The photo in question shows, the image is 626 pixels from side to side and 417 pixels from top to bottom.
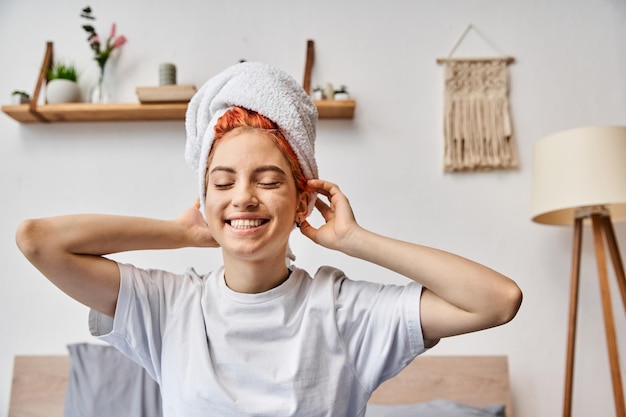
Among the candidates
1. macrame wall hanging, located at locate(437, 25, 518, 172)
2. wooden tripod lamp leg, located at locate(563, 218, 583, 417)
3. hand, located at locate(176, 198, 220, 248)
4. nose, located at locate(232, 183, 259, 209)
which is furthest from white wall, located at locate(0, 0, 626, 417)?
nose, located at locate(232, 183, 259, 209)

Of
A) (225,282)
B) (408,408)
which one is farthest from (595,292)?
(225,282)

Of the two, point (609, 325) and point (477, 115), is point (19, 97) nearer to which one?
point (477, 115)

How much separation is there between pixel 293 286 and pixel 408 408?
40.9 inches

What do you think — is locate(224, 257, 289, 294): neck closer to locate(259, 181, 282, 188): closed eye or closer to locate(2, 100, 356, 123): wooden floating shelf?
locate(259, 181, 282, 188): closed eye

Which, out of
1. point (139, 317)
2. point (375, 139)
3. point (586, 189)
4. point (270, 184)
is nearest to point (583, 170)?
point (586, 189)

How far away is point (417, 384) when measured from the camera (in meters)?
2.22

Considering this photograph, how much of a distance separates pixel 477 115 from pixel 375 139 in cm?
44

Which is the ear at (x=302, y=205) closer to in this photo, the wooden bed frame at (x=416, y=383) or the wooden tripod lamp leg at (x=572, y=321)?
the wooden bed frame at (x=416, y=383)

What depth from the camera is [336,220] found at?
1147 millimetres

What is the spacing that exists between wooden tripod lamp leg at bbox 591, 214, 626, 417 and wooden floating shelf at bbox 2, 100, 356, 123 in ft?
3.44

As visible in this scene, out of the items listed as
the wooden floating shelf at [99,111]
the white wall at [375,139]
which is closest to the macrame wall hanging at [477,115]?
the white wall at [375,139]

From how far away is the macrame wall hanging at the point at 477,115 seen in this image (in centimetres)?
238

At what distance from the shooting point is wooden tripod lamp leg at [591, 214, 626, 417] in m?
1.99

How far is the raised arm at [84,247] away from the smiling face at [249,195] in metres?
0.17
